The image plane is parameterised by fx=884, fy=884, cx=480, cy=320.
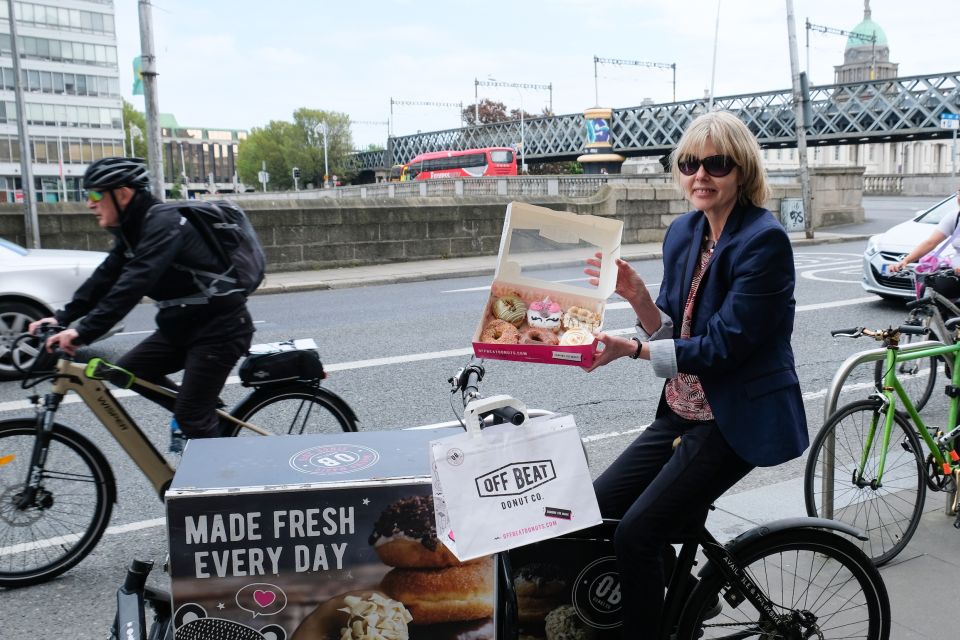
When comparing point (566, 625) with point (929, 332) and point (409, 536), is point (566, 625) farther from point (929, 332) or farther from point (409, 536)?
point (929, 332)

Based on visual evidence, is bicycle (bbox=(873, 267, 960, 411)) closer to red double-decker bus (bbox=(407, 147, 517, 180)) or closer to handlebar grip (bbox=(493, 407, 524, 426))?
handlebar grip (bbox=(493, 407, 524, 426))

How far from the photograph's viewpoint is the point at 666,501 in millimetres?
2432

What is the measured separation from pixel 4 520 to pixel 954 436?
4330 millimetres

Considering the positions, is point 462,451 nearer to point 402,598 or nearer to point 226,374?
point 402,598

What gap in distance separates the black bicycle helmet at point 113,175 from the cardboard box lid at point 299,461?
6.24 ft

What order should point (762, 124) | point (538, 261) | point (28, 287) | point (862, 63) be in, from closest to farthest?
point (538, 261) → point (28, 287) → point (762, 124) → point (862, 63)

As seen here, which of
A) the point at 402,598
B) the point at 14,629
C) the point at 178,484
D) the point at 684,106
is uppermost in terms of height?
the point at 684,106

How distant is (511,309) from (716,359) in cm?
56

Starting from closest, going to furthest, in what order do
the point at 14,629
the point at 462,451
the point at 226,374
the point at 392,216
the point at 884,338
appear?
1. the point at 462,451
2. the point at 14,629
3. the point at 884,338
4. the point at 226,374
5. the point at 392,216

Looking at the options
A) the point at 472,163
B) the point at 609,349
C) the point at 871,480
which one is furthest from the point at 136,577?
the point at 472,163

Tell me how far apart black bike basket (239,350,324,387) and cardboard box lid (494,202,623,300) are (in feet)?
6.70

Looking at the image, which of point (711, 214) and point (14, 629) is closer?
point (711, 214)

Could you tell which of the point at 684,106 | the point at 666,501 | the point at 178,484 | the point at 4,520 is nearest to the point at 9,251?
the point at 4,520

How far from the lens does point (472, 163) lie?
6656 centimetres
